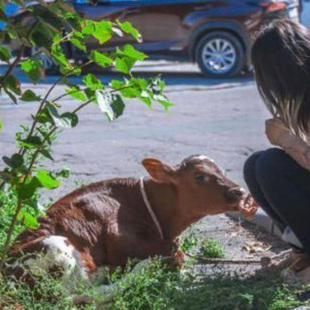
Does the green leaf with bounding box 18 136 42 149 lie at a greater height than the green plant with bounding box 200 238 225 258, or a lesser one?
greater

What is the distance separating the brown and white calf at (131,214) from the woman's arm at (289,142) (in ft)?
0.99

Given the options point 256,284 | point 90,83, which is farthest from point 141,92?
point 256,284

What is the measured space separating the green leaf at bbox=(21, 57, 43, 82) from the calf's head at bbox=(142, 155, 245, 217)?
1006mm

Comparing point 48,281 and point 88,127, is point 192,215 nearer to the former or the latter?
point 48,281

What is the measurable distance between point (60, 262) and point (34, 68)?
→ 920 mm

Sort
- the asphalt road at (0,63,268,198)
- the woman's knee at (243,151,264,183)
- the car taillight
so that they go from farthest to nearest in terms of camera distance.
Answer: the car taillight
the asphalt road at (0,63,268,198)
the woman's knee at (243,151,264,183)

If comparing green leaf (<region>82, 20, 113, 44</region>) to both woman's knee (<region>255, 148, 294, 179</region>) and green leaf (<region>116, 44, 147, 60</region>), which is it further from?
woman's knee (<region>255, 148, 294, 179</region>)

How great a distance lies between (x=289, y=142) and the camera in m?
4.61

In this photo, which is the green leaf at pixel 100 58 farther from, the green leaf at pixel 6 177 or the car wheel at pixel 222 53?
the car wheel at pixel 222 53

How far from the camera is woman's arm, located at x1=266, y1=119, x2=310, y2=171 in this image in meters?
4.58

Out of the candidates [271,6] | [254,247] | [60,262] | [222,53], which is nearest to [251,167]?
[254,247]

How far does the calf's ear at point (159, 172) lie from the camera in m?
4.57

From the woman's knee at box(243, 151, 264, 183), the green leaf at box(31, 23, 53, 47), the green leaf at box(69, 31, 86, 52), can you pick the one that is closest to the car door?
the woman's knee at box(243, 151, 264, 183)

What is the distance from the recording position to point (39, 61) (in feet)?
12.2
